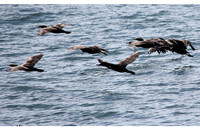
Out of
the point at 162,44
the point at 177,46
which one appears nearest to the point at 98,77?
the point at 162,44

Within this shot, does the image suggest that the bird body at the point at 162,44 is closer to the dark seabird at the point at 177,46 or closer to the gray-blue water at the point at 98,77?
the dark seabird at the point at 177,46

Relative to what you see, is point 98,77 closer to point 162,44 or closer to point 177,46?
point 162,44

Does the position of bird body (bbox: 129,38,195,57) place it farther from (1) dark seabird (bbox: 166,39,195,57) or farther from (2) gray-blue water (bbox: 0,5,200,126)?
(2) gray-blue water (bbox: 0,5,200,126)

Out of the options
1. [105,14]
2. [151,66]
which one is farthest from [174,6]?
[151,66]

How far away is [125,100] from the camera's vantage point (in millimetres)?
19359

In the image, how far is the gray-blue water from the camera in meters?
17.9

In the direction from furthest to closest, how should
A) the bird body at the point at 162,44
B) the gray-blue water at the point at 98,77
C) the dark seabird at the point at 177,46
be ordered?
the dark seabird at the point at 177,46 → the bird body at the point at 162,44 → the gray-blue water at the point at 98,77

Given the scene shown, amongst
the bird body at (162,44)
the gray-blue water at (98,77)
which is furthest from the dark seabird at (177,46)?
the gray-blue water at (98,77)

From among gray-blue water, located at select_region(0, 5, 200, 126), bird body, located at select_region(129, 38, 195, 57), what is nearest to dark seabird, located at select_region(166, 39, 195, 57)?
bird body, located at select_region(129, 38, 195, 57)

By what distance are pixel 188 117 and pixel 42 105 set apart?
5216 mm

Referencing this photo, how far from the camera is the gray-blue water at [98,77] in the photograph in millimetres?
17859

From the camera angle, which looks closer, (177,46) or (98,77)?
(98,77)

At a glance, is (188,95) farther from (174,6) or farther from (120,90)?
(174,6)

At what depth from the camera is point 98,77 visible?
893 inches
